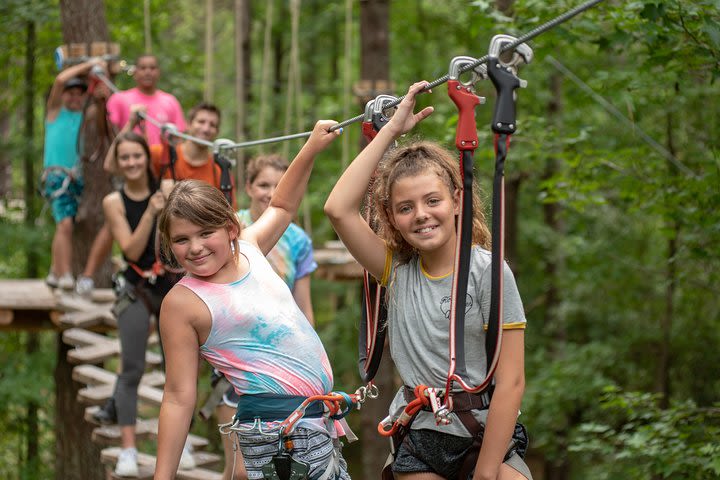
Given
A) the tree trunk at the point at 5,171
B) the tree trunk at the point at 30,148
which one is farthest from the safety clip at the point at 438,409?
the tree trunk at the point at 5,171

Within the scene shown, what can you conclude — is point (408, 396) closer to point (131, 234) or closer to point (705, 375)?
point (131, 234)

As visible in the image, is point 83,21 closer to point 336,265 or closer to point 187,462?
point 336,265

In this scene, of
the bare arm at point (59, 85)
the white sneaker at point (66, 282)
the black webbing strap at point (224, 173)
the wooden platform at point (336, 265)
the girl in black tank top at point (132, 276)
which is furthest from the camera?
the wooden platform at point (336, 265)

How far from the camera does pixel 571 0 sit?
14.4 ft

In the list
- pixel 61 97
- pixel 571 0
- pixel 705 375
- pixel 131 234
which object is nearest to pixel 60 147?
pixel 61 97

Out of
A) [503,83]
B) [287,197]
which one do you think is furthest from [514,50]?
[287,197]

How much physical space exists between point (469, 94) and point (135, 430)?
9.45 feet

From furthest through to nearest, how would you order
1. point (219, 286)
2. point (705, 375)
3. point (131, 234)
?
point (705, 375) < point (131, 234) < point (219, 286)

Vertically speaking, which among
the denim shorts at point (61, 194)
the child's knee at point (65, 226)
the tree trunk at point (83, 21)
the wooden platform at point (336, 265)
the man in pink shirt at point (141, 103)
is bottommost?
the wooden platform at point (336, 265)

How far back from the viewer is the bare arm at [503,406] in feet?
6.88

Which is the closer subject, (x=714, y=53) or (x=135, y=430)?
(x=714, y=53)

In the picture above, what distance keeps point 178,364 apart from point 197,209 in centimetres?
37

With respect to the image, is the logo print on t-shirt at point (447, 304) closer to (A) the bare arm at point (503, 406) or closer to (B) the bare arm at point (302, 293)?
(A) the bare arm at point (503, 406)

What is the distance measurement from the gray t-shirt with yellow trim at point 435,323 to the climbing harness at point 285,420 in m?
0.19
